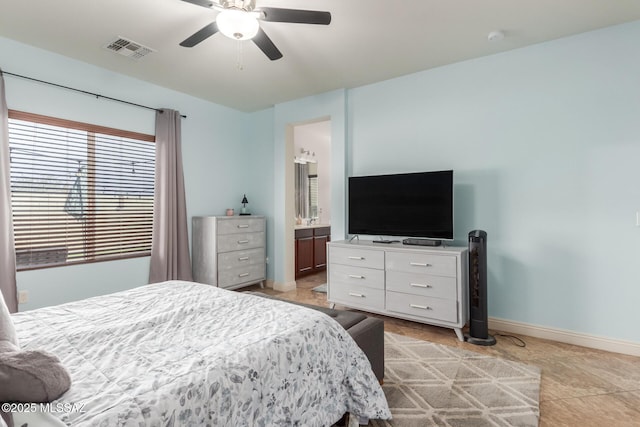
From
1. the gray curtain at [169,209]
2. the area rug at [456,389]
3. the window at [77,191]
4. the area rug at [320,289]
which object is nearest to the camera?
the area rug at [456,389]

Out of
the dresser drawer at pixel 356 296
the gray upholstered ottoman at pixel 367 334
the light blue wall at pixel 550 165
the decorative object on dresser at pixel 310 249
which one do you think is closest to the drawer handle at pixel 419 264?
the dresser drawer at pixel 356 296

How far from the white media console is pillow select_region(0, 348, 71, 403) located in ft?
8.68

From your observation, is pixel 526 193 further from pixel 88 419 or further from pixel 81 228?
pixel 81 228

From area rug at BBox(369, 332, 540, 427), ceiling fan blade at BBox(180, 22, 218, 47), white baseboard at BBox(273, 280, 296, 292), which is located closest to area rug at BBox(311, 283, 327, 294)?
white baseboard at BBox(273, 280, 296, 292)

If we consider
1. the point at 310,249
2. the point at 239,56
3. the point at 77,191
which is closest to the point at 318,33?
the point at 239,56

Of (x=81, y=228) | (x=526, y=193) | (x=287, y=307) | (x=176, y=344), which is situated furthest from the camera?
(x=81, y=228)

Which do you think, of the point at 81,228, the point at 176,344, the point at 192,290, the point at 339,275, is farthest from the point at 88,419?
the point at 81,228

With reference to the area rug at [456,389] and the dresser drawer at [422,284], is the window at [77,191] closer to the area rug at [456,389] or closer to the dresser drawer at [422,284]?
the dresser drawer at [422,284]

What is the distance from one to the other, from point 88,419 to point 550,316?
3.36 metres

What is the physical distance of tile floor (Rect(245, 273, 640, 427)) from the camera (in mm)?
1813

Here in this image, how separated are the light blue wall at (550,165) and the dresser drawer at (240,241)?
2.34 meters

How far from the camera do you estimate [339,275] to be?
352cm

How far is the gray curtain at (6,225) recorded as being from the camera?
2.70 meters

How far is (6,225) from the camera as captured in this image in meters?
2.73
